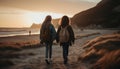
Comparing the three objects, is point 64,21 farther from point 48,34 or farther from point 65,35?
point 48,34

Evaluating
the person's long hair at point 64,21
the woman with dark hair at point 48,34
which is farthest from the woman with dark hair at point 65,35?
the woman with dark hair at point 48,34

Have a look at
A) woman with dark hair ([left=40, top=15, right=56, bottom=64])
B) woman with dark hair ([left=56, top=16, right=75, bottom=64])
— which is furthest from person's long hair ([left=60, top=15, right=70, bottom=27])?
woman with dark hair ([left=40, top=15, right=56, bottom=64])

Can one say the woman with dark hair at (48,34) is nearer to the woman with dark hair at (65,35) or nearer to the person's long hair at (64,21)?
the woman with dark hair at (65,35)

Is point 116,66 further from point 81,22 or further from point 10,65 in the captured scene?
point 81,22

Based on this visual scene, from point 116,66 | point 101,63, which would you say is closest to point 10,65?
point 101,63

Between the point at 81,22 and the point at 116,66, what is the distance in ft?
594

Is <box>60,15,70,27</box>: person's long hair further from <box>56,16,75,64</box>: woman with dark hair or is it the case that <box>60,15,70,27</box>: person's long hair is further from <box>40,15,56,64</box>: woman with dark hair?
<box>40,15,56,64</box>: woman with dark hair

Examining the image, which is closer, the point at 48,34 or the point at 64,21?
the point at 64,21

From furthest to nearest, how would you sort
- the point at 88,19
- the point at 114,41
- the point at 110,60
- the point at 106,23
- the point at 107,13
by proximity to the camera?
the point at 88,19
the point at 107,13
the point at 106,23
the point at 114,41
the point at 110,60

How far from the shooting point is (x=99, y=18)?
16838 cm

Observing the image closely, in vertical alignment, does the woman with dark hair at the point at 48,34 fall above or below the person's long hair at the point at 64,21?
below

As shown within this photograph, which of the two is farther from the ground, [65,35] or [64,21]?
[64,21]

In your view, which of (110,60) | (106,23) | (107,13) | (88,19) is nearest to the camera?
(110,60)

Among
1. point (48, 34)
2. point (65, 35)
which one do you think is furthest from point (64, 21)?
point (48, 34)
